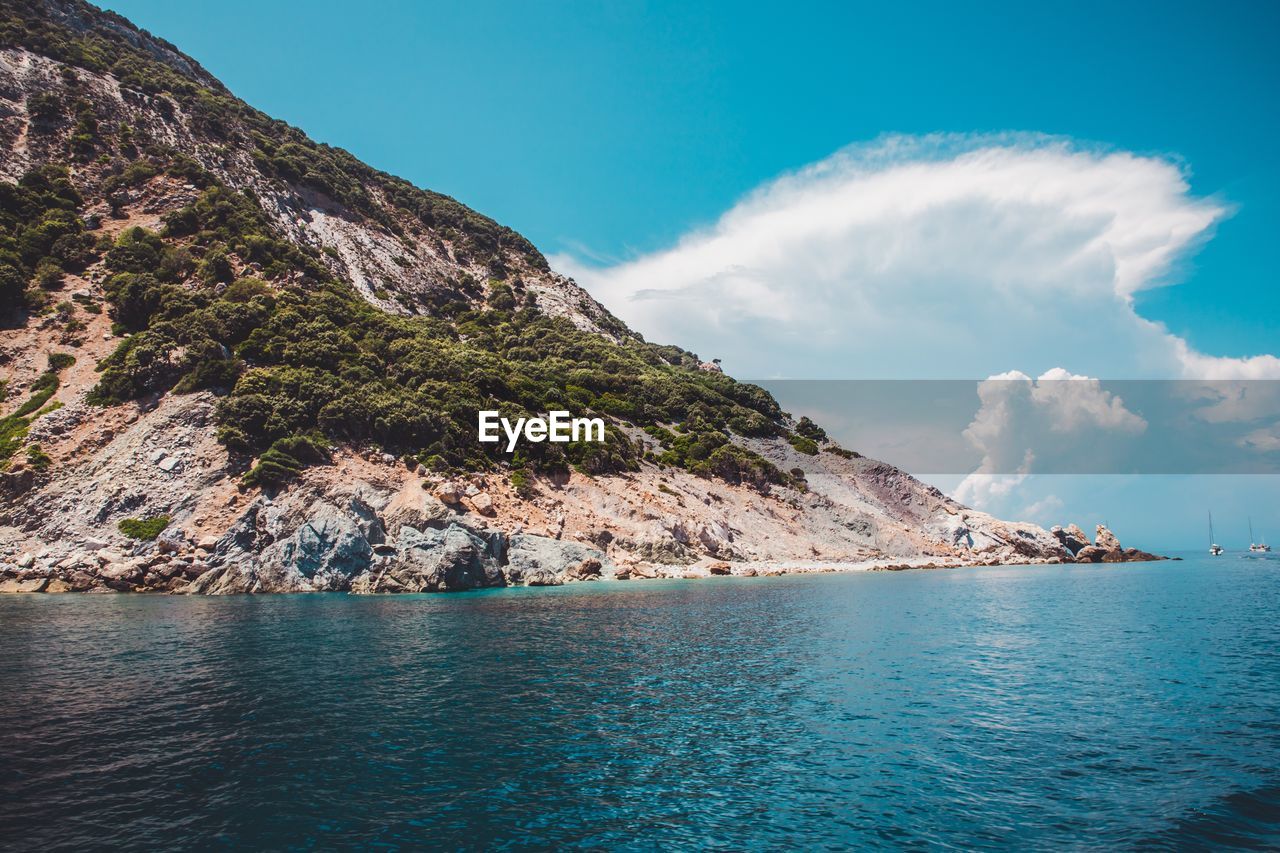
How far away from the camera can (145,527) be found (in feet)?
180

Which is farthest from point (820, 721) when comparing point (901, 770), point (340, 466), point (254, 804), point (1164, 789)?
point (340, 466)

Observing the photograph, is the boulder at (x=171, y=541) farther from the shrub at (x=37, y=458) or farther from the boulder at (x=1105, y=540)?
the boulder at (x=1105, y=540)

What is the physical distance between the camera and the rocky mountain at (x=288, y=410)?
5497 cm

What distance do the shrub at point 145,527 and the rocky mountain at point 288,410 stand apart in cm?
14

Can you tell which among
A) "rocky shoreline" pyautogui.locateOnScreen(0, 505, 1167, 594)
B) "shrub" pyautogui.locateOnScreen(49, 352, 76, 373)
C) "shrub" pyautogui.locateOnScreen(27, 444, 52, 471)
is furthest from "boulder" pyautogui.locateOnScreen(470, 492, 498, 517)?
"shrub" pyautogui.locateOnScreen(49, 352, 76, 373)

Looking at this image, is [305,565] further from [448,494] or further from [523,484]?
[523,484]

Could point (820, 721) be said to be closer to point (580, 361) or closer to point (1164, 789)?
point (1164, 789)

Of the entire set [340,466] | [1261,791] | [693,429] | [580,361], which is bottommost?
[1261,791]

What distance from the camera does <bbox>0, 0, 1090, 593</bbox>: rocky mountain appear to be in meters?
55.0

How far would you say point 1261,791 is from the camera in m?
13.4

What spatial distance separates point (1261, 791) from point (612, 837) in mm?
13150

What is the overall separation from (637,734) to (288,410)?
59.2 metres

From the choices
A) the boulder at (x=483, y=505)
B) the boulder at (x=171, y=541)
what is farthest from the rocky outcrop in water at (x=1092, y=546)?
the boulder at (x=171, y=541)

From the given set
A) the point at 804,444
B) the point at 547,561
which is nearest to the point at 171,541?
the point at 547,561
